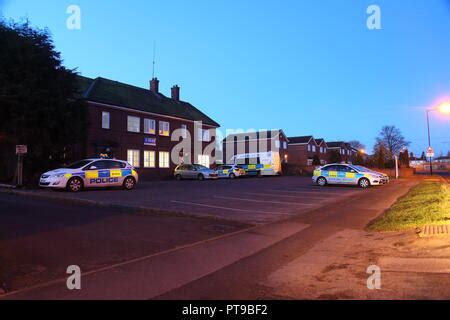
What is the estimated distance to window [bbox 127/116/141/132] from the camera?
114 feet

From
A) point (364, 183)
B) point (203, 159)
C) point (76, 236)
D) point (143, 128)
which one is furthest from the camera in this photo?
point (203, 159)

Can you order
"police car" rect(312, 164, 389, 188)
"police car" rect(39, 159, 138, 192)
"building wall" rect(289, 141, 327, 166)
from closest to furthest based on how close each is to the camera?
1. "police car" rect(39, 159, 138, 192)
2. "police car" rect(312, 164, 389, 188)
3. "building wall" rect(289, 141, 327, 166)

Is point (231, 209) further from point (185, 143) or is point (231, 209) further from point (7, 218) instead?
point (185, 143)

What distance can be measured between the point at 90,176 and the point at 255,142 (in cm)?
5416

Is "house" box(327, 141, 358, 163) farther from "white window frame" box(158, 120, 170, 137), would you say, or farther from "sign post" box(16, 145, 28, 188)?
"sign post" box(16, 145, 28, 188)

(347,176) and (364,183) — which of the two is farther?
(347,176)

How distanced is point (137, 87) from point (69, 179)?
2410 centimetres

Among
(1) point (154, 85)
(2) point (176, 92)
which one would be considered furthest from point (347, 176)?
(2) point (176, 92)

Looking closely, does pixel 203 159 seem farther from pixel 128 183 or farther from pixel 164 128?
pixel 128 183

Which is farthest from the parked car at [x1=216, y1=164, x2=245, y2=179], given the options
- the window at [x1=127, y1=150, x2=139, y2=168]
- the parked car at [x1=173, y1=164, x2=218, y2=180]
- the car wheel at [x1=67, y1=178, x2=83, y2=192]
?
the car wheel at [x1=67, y1=178, x2=83, y2=192]

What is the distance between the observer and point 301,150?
3110 inches

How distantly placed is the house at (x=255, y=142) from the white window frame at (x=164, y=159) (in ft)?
94.7

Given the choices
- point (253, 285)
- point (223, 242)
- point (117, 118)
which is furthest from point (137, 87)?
point (253, 285)

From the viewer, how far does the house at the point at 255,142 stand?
226 feet
